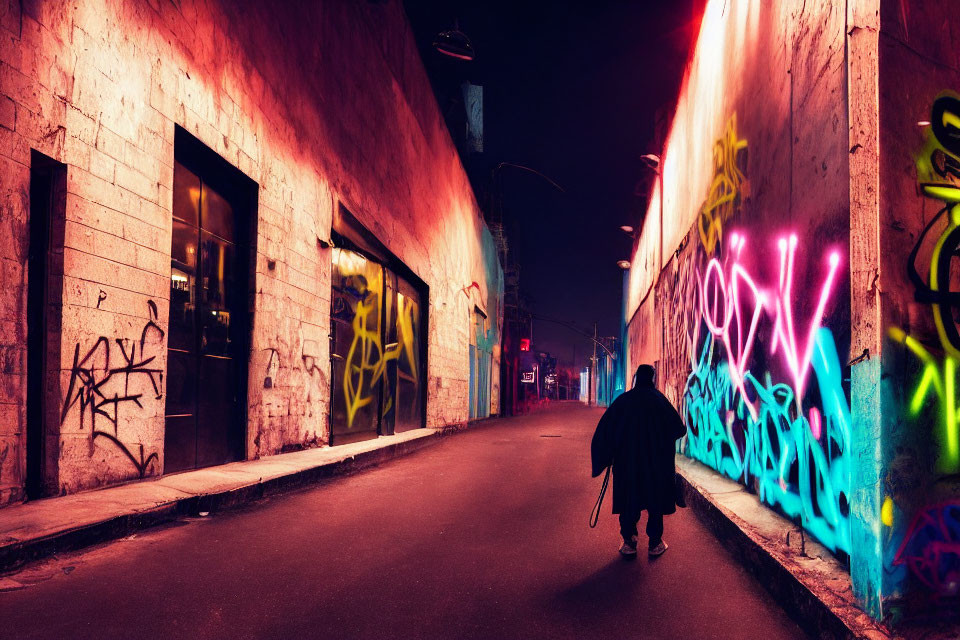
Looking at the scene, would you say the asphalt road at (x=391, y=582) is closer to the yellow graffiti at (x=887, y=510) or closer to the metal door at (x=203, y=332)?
the yellow graffiti at (x=887, y=510)

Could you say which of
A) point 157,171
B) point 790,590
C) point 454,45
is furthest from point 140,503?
point 454,45

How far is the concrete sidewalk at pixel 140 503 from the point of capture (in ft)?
14.9

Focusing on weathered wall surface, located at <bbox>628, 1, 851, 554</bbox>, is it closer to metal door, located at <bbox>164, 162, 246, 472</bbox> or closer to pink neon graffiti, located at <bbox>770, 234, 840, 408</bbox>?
pink neon graffiti, located at <bbox>770, 234, 840, 408</bbox>

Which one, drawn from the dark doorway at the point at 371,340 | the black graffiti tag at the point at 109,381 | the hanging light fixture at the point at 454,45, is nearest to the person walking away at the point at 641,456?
the black graffiti tag at the point at 109,381

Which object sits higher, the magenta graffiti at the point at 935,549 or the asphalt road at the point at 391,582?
the magenta graffiti at the point at 935,549

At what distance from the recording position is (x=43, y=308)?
5.97m

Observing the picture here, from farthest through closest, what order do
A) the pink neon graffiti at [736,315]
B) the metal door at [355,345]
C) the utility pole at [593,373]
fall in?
the utility pole at [593,373]
the metal door at [355,345]
the pink neon graffiti at [736,315]

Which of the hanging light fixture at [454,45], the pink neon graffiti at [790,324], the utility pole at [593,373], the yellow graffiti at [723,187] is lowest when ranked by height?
the utility pole at [593,373]

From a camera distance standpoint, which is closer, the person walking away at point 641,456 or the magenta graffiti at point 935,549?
the magenta graffiti at point 935,549

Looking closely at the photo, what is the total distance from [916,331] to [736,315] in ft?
13.9

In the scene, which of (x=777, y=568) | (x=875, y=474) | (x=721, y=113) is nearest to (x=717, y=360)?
(x=721, y=113)

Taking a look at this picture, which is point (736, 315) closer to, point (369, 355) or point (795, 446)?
point (795, 446)

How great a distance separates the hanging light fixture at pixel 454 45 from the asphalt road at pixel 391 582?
12760mm

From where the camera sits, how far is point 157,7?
7.28 meters
